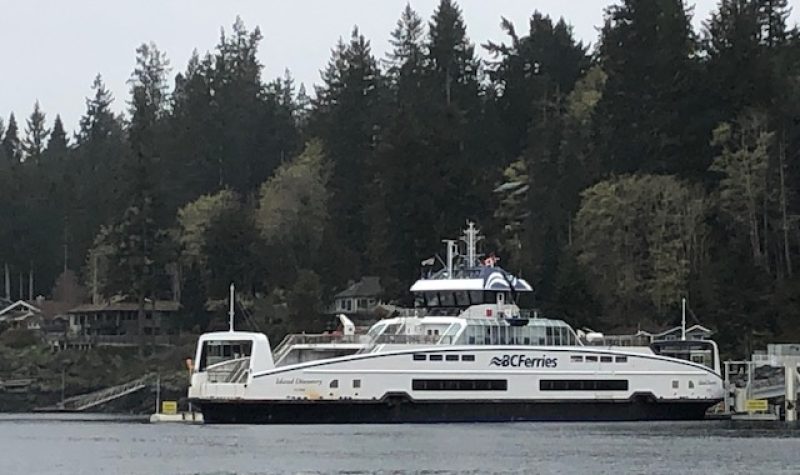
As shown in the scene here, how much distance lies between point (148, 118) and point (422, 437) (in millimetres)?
80605

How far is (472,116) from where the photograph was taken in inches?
4424

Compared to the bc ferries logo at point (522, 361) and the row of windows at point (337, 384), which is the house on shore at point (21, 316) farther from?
the bc ferries logo at point (522, 361)

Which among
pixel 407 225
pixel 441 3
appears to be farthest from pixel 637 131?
pixel 441 3

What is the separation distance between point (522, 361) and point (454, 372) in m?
2.43

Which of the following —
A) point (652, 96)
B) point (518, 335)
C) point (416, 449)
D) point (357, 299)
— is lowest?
point (416, 449)

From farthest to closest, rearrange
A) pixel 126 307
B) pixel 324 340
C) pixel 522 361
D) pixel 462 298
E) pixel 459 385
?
pixel 126 307
pixel 462 298
pixel 324 340
pixel 522 361
pixel 459 385

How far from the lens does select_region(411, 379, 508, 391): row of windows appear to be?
2443 inches

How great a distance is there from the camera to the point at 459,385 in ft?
205

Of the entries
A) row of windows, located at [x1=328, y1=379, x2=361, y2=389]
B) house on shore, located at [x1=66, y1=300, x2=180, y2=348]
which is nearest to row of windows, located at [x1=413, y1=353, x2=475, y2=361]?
row of windows, located at [x1=328, y1=379, x2=361, y2=389]

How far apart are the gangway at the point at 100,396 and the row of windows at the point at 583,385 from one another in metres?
32.2

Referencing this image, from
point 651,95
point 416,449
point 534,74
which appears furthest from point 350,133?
point 416,449

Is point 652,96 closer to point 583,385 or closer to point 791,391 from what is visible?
point 791,391

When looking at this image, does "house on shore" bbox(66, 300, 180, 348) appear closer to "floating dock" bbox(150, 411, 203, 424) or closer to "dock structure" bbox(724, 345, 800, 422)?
"floating dock" bbox(150, 411, 203, 424)

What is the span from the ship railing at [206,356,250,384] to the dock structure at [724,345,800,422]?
17.3 meters
